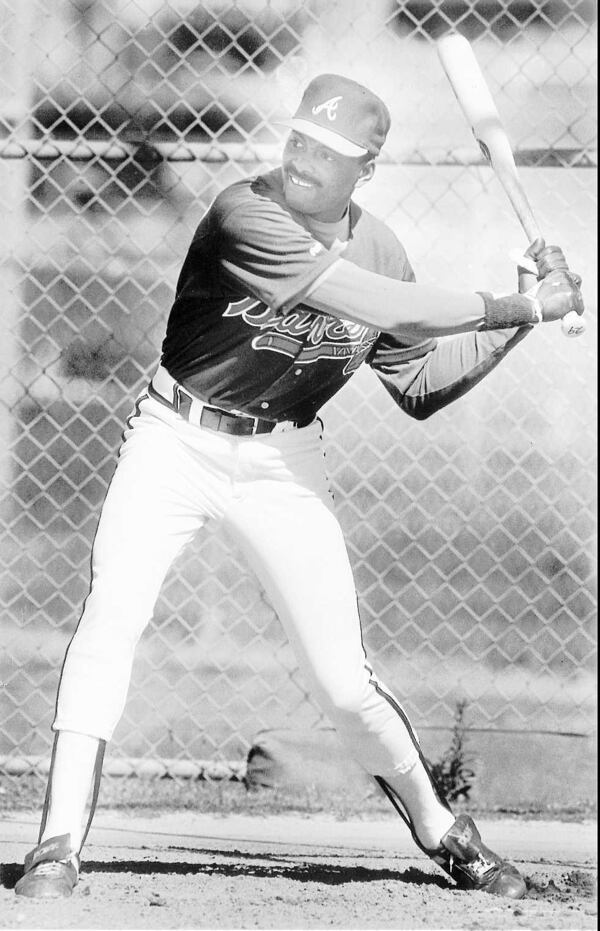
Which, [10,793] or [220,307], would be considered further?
[10,793]

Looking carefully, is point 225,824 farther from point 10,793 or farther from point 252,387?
point 252,387

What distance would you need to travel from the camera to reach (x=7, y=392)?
369cm

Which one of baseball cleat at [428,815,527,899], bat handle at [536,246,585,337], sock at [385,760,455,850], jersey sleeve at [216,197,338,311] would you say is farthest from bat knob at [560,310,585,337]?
baseball cleat at [428,815,527,899]

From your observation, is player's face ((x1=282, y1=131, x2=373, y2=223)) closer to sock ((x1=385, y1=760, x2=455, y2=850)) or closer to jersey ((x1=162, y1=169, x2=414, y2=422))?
jersey ((x1=162, y1=169, x2=414, y2=422))

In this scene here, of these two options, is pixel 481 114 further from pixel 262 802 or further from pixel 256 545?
pixel 262 802

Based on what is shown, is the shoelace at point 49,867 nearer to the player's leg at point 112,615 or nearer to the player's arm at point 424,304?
the player's leg at point 112,615

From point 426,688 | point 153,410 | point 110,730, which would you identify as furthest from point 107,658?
point 426,688

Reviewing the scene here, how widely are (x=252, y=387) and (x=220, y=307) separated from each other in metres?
0.19

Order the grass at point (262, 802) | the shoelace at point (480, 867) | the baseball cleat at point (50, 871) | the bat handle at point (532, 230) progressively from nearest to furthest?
the baseball cleat at point (50, 871)
the bat handle at point (532, 230)
the shoelace at point (480, 867)
the grass at point (262, 802)

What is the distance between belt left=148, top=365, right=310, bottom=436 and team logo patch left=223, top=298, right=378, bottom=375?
16cm

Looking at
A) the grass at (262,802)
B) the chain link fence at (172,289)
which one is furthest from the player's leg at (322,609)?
the chain link fence at (172,289)

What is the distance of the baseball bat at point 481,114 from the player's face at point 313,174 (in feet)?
1.36

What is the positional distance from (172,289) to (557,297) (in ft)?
5.81

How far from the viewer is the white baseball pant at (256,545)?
2432 mm
